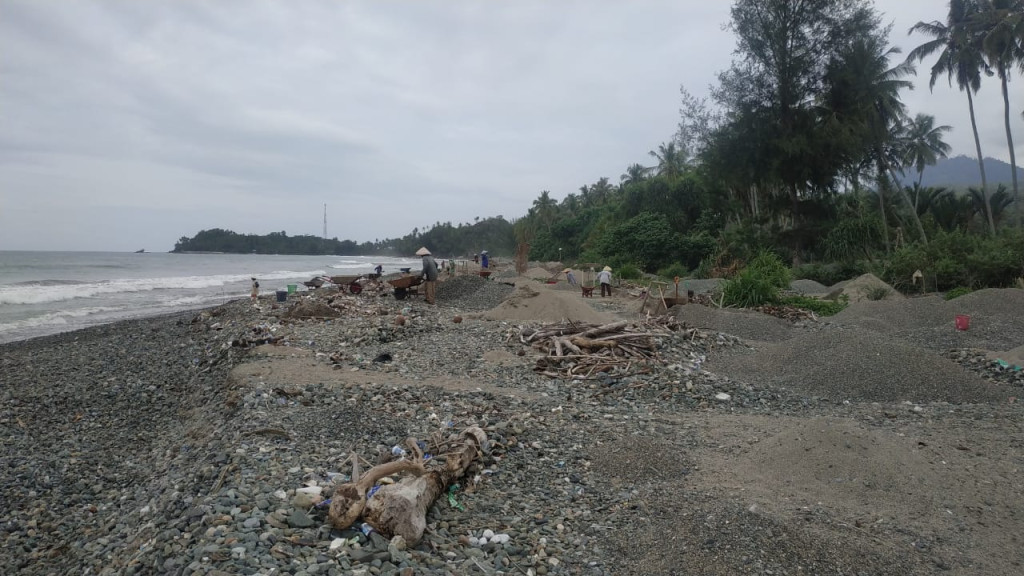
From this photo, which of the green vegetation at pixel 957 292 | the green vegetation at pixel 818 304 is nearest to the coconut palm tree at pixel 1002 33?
the green vegetation at pixel 957 292

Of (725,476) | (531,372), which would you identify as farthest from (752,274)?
(725,476)

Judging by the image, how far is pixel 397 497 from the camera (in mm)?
3168

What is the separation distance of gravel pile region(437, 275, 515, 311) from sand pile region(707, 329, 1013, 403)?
26.4ft

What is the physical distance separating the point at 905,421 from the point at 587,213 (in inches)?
1888

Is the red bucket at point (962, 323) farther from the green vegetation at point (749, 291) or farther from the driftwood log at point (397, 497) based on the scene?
the driftwood log at point (397, 497)

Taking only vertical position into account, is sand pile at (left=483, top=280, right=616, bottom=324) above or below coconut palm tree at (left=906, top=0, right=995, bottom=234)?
below

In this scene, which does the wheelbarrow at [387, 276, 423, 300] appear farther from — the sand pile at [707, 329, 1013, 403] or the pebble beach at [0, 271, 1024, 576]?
the sand pile at [707, 329, 1013, 403]

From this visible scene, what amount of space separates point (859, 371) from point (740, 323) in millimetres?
4020

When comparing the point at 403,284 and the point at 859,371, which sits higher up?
the point at 403,284

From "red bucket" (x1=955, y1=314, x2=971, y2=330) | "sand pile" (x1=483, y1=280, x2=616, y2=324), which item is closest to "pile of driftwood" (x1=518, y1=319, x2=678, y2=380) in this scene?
"sand pile" (x1=483, y1=280, x2=616, y2=324)

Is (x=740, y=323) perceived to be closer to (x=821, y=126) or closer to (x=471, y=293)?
(x=471, y=293)

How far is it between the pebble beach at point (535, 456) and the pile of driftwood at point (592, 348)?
0.70ft

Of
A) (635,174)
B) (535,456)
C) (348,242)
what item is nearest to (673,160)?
(635,174)

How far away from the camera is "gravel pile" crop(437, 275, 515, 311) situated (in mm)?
15453
